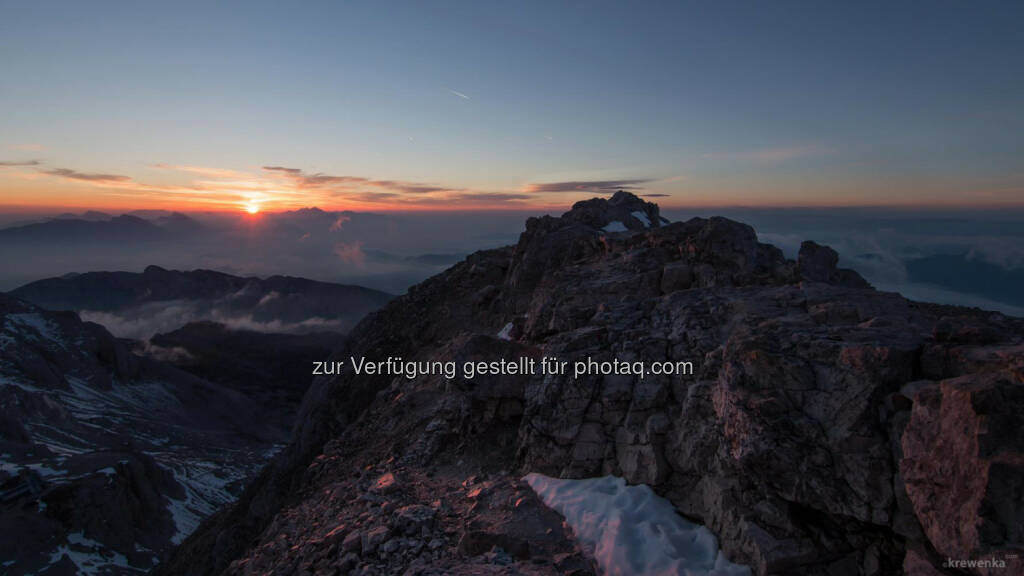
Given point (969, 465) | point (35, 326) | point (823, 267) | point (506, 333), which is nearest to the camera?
point (969, 465)

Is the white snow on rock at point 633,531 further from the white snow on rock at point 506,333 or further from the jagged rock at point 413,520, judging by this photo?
the white snow on rock at point 506,333

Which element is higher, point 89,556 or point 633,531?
point 633,531

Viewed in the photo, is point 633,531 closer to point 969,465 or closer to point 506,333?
point 969,465

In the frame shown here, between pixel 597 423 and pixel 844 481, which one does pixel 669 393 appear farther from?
pixel 844 481

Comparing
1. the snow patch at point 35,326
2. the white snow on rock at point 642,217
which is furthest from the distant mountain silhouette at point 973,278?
the snow patch at point 35,326

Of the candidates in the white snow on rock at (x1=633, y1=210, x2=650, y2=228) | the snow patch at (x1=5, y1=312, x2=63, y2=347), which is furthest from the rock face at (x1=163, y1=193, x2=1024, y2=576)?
the snow patch at (x1=5, y1=312, x2=63, y2=347)

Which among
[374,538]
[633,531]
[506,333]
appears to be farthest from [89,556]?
[633,531]

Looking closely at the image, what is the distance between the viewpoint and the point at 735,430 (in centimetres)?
861

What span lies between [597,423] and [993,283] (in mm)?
77754

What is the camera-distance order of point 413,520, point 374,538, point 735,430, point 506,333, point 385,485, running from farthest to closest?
1. point 506,333
2. point 385,485
3. point 413,520
4. point 374,538
5. point 735,430

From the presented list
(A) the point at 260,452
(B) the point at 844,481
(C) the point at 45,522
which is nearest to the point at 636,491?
(B) the point at 844,481

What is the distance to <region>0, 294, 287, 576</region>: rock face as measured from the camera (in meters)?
62.3

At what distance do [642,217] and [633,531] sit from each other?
29.0 metres

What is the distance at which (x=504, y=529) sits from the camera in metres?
9.30
